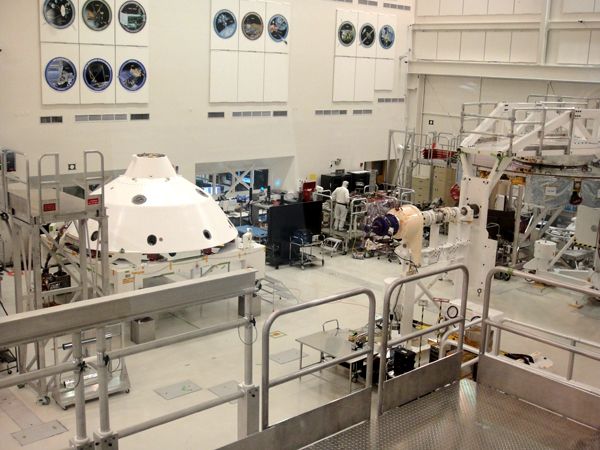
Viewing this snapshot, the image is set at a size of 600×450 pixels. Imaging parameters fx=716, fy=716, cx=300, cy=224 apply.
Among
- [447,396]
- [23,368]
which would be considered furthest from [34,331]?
[23,368]

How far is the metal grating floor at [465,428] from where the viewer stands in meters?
5.27

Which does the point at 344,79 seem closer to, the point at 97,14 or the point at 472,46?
the point at 472,46

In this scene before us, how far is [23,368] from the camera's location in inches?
380

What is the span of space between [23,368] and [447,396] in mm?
6142

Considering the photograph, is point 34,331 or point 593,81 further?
point 593,81

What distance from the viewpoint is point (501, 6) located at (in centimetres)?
2028

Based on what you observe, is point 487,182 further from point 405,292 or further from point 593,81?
point 593,81

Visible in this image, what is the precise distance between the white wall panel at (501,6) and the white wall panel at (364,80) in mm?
3673

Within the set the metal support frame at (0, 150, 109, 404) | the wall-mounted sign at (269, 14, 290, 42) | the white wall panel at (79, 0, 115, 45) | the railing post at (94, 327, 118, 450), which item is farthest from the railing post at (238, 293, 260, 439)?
the wall-mounted sign at (269, 14, 290, 42)

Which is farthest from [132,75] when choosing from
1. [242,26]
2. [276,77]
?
[276,77]

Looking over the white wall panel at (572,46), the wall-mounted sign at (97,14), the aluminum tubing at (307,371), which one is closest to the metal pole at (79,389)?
the aluminum tubing at (307,371)

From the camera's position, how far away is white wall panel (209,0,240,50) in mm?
17094

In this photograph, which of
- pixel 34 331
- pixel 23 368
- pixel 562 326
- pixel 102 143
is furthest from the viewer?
pixel 102 143

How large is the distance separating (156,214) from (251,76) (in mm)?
8972
